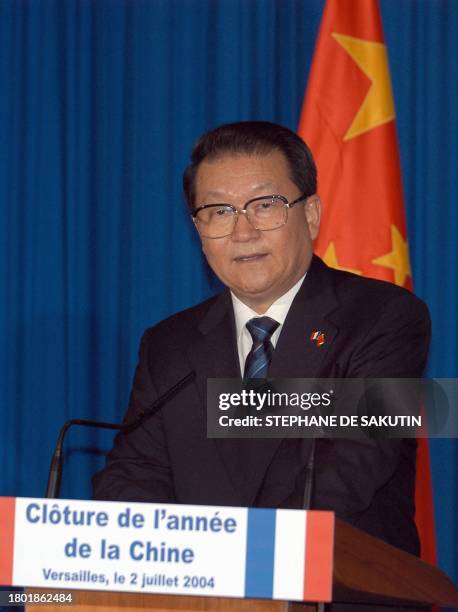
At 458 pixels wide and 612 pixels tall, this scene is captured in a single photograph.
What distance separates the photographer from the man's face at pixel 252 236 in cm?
222

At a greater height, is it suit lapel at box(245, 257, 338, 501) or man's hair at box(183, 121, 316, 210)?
man's hair at box(183, 121, 316, 210)

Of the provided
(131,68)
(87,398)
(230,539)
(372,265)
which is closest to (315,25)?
(131,68)

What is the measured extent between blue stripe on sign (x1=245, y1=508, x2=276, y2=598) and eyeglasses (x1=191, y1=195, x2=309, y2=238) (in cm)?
111

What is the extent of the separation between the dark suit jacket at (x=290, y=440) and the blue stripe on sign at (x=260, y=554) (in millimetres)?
555

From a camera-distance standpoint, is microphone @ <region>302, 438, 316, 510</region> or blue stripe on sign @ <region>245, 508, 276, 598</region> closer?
blue stripe on sign @ <region>245, 508, 276, 598</region>

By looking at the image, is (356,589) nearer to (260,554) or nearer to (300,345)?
(260,554)

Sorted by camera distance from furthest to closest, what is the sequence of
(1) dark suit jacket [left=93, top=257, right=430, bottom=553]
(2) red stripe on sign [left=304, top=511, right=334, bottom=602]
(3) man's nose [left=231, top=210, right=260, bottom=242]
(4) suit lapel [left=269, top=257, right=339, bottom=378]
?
(3) man's nose [left=231, top=210, right=260, bottom=242], (4) suit lapel [left=269, top=257, right=339, bottom=378], (1) dark suit jacket [left=93, top=257, right=430, bottom=553], (2) red stripe on sign [left=304, top=511, right=334, bottom=602]

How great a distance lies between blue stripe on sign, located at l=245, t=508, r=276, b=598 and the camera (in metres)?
1.19

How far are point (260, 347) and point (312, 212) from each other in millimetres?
421

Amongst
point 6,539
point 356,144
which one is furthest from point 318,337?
point 356,144

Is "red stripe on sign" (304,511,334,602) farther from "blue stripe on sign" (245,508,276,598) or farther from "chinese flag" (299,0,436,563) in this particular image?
"chinese flag" (299,0,436,563)

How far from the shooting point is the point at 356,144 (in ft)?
10.8

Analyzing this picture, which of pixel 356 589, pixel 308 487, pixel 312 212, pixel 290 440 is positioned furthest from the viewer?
pixel 312 212

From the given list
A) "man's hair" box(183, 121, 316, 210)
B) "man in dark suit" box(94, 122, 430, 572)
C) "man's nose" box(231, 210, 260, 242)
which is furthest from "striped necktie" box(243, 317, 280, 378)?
"man's hair" box(183, 121, 316, 210)
